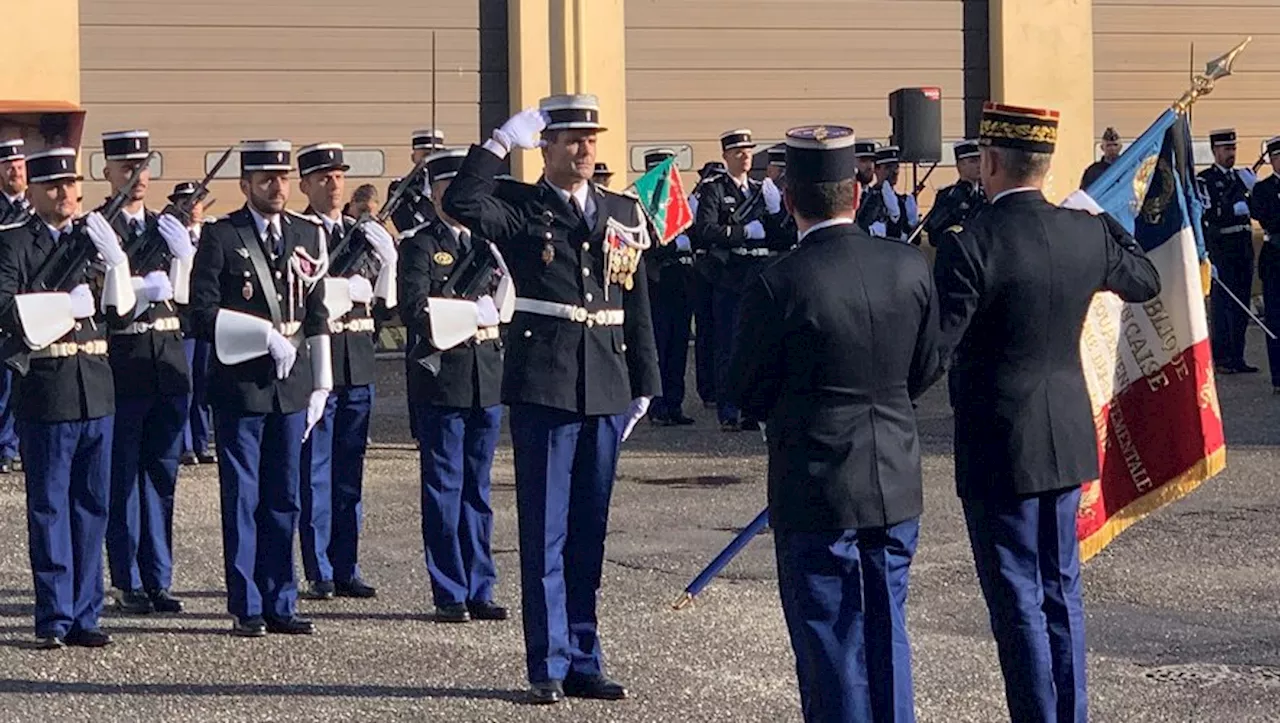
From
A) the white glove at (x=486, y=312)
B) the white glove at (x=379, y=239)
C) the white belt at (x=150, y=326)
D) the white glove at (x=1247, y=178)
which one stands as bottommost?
the white belt at (x=150, y=326)

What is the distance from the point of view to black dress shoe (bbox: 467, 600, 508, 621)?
9917 mm

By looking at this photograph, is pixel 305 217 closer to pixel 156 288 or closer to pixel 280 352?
pixel 280 352

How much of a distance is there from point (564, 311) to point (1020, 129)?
1.96 meters

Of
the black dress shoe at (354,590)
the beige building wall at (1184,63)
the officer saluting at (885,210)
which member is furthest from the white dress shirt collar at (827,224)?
the beige building wall at (1184,63)

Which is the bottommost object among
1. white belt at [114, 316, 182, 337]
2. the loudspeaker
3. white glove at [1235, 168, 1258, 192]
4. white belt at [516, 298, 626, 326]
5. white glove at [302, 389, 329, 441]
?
white glove at [302, 389, 329, 441]

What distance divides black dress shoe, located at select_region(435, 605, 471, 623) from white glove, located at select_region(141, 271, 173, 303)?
2005 mm

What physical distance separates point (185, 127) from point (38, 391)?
13.5 metres

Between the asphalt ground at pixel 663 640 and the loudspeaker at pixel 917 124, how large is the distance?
6843mm

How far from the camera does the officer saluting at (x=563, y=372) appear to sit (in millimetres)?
8297

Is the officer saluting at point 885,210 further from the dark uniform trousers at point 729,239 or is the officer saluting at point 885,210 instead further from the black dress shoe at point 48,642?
the black dress shoe at point 48,642

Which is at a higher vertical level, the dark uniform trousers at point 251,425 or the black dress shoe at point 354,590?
the dark uniform trousers at point 251,425

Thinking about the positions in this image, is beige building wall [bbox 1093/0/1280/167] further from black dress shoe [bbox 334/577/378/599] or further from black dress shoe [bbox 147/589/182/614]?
black dress shoe [bbox 147/589/182/614]

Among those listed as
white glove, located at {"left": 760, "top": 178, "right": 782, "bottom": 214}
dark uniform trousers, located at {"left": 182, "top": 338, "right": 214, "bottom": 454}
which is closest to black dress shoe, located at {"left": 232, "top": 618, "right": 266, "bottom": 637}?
dark uniform trousers, located at {"left": 182, "top": 338, "right": 214, "bottom": 454}

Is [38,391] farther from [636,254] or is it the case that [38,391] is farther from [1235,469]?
[1235,469]
